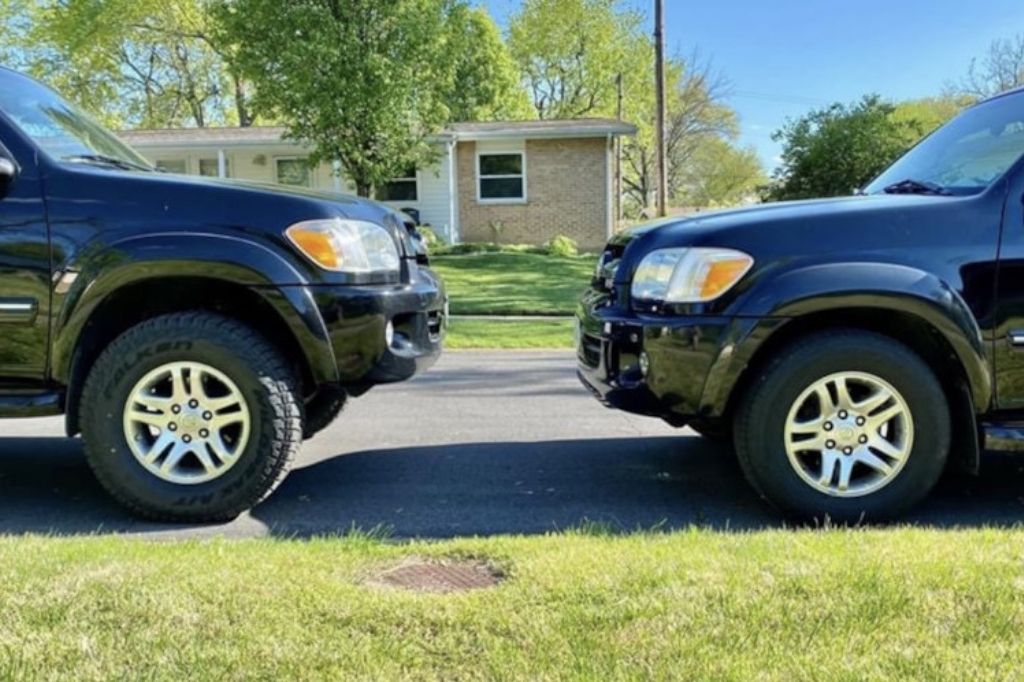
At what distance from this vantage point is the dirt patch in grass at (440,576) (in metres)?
2.84

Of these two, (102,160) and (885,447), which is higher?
(102,160)

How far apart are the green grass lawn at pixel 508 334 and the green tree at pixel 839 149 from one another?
331 inches

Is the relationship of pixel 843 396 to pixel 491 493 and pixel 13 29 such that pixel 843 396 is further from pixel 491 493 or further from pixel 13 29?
A: pixel 13 29

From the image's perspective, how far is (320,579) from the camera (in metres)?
2.81

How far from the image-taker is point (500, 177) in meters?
22.8

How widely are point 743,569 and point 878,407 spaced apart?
115cm

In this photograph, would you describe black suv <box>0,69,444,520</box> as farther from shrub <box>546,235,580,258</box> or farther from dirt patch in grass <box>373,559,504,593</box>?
shrub <box>546,235,580,258</box>

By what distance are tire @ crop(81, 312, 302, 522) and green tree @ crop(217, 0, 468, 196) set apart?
12.7 m

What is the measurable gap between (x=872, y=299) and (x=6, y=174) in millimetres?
3657

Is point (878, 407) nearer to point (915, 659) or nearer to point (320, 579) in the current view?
point (915, 659)

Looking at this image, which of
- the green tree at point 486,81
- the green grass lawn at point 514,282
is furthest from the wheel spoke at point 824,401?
the green tree at point 486,81

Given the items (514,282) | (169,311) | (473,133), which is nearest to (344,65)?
(514,282)

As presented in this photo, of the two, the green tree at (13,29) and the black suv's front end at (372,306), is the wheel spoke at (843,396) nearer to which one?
the black suv's front end at (372,306)

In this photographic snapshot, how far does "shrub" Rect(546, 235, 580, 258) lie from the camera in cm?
2056
